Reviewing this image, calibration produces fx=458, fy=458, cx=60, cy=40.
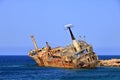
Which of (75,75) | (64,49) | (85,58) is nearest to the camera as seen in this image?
Result: (75,75)

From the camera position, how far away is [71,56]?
72.6 metres

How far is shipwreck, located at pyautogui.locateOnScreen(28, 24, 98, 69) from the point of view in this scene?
238 ft

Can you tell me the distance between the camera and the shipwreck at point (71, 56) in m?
72.5

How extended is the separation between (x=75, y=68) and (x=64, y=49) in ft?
17.8

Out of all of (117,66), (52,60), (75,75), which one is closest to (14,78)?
(75,75)

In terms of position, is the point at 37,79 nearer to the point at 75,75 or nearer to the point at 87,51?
the point at 75,75

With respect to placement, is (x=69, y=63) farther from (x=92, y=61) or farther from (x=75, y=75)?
(x=75, y=75)

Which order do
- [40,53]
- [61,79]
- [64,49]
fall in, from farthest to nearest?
[40,53], [64,49], [61,79]

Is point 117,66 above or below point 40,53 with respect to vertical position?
below

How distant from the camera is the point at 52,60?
7969 centimetres

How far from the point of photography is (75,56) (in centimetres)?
7262

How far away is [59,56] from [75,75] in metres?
12.8

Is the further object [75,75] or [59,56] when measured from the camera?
[59,56]

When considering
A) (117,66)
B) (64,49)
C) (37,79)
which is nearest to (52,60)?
(64,49)
